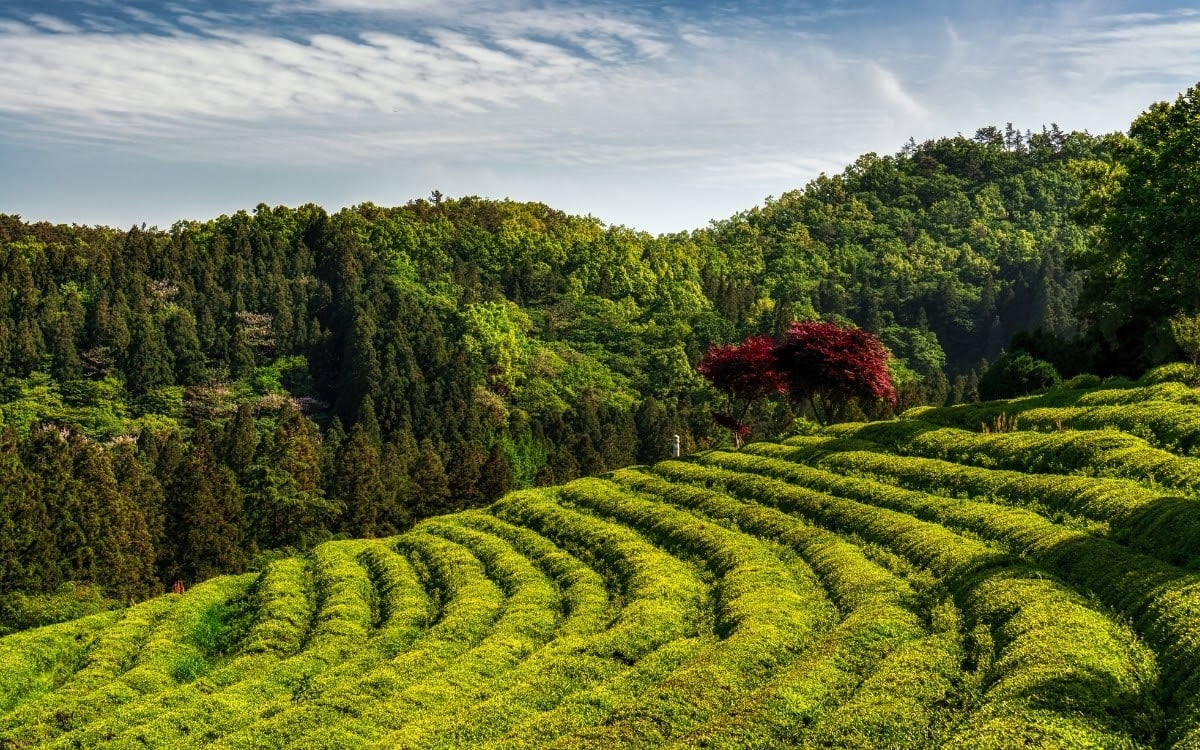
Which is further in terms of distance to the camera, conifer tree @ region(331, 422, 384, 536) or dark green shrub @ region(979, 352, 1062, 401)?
conifer tree @ region(331, 422, 384, 536)

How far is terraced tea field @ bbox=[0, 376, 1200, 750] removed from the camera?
1680 centimetres

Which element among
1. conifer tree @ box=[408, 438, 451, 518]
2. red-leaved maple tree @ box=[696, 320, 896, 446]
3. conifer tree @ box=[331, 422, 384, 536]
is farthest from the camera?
conifer tree @ box=[408, 438, 451, 518]

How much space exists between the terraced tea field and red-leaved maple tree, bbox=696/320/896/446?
5069 millimetres

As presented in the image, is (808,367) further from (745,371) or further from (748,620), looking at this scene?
(748,620)

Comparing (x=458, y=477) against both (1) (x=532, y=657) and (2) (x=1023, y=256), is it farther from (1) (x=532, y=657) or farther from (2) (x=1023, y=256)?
(2) (x=1023, y=256)

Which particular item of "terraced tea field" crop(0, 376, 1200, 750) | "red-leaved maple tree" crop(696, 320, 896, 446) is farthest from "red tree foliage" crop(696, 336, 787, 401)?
"terraced tea field" crop(0, 376, 1200, 750)

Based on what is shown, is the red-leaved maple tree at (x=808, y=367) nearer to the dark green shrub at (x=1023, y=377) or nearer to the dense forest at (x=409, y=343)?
the dark green shrub at (x=1023, y=377)

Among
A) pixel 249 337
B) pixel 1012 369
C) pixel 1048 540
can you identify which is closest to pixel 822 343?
pixel 1012 369

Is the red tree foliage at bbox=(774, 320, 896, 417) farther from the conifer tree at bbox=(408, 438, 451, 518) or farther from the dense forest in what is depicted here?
the conifer tree at bbox=(408, 438, 451, 518)

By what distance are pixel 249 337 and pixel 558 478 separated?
5391cm

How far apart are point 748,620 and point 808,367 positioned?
88.4ft

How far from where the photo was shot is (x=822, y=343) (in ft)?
157

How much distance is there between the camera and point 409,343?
124 m

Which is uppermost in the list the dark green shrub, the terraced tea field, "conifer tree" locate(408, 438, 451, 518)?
the dark green shrub
